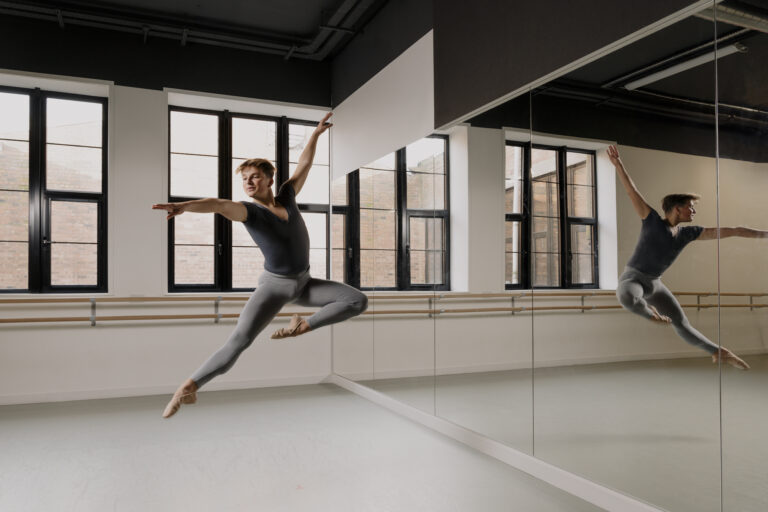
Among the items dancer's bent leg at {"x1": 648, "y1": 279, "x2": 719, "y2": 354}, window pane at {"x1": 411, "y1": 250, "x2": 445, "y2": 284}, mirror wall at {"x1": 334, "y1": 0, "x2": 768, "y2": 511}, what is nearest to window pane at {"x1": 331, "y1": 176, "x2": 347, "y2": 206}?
Answer: window pane at {"x1": 411, "y1": 250, "x2": 445, "y2": 284}

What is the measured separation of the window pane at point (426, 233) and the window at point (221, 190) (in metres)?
2.25

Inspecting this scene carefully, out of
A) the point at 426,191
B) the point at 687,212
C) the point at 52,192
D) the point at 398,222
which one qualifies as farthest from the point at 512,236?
the point at 52,192

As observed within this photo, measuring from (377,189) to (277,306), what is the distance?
244cm

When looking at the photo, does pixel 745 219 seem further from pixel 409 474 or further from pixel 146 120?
pixel 146 120

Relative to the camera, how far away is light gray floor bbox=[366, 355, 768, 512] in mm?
2146

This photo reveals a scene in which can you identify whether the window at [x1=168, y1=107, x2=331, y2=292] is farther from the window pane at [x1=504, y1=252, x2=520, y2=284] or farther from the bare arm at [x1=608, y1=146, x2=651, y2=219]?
the bare arm at [x1=608, y1=146, x2=651, y2=219]

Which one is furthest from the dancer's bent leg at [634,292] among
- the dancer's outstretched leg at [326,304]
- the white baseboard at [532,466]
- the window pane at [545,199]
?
the dancer's outstretched leg at [326,304]

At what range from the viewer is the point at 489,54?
3.80m

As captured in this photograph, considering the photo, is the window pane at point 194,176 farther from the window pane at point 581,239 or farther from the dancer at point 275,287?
the window pane at point 581,239

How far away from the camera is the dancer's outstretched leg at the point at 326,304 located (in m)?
2.96

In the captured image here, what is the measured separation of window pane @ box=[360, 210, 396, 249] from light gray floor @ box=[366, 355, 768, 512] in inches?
67.5

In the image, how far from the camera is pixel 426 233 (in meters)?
4.39

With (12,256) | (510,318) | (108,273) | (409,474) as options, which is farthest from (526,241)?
(12,256)

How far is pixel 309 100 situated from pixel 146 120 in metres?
1.77
